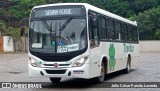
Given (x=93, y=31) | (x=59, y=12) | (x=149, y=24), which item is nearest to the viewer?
(x=59, y=12)

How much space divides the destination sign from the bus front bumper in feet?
6.50

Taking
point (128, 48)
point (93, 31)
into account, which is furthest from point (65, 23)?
point (128, 48)

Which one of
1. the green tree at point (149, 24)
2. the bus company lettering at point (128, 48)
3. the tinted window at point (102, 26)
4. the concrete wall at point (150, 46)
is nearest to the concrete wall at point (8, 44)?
the concrete wall at point (150, 46)

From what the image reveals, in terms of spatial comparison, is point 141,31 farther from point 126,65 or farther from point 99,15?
point 99,15

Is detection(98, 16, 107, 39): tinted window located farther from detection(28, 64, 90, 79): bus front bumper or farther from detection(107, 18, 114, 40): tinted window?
detection(28, 64, 90, 79): bus front bumper

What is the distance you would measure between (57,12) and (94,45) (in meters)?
1.82

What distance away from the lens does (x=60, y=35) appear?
43.9 ft

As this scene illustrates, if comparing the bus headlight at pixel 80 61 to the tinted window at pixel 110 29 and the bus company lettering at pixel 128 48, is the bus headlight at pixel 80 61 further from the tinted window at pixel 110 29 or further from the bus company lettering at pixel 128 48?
the bus company lettering at pixel 128 48

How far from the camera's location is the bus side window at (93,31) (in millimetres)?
13671

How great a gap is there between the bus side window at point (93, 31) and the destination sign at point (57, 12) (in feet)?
1.84

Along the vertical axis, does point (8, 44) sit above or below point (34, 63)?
below

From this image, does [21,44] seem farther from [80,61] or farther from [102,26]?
[80,61]

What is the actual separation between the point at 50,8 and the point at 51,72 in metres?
2.43

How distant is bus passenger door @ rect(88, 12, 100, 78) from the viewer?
1360cm
